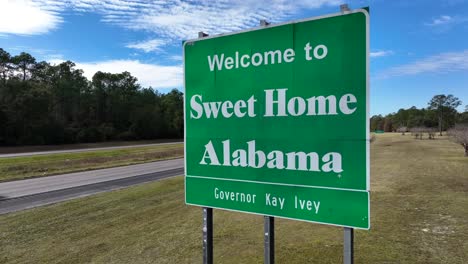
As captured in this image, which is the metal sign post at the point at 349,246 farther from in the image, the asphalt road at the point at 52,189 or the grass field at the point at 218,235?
the asphalt road at the point at 52,189

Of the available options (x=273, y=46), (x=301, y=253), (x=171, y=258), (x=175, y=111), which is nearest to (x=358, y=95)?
(x=273, y=46)

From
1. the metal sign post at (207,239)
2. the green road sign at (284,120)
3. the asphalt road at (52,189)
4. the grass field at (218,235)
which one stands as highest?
the green road sign at (284,120)

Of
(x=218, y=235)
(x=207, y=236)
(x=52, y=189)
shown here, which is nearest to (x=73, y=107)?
(x=52, y=189)

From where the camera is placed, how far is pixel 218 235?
6328mm

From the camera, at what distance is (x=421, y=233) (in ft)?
20.5

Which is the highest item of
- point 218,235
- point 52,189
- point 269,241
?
point 269,241

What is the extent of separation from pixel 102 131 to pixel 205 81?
6193 centimetres

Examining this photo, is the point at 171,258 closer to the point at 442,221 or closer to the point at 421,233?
the point at 421,233

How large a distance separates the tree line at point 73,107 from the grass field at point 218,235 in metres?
44.1

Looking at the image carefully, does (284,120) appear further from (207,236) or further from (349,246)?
(207,236)

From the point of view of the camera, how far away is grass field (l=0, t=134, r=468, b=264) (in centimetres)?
525

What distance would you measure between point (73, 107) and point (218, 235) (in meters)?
63.1

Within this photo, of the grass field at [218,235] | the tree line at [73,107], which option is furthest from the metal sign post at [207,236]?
the tree line at [73,107]

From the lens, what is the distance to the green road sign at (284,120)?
2375mm
